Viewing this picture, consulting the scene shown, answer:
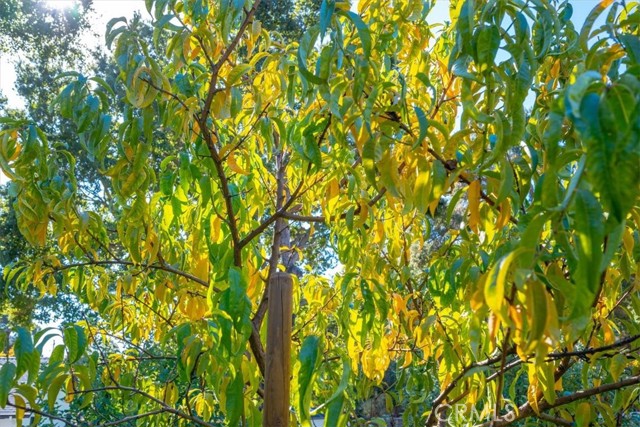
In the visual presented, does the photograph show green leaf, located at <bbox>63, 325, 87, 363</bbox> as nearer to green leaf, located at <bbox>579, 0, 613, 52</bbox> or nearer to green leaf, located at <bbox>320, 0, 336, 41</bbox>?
green leaf, located at <bbox>320, 0, 336, 41</bbox>

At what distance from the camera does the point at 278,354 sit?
107cm

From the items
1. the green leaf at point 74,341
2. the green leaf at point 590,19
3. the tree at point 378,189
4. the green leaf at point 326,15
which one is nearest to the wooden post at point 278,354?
the tree at point 378,189

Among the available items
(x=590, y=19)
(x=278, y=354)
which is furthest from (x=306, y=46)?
(x=278, y=354)

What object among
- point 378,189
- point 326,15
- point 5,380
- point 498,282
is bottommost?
point 498,282

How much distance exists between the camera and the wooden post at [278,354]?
3.44ft

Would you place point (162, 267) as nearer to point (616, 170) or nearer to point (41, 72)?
point (616, 170)

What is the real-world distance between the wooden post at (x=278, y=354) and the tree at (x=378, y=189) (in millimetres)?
41

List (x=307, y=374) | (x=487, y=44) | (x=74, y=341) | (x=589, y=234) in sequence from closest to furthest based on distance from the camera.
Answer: (x=589, y=234) → (x=487, y=44) → (x=307, y=374) → (x=74, y=341)

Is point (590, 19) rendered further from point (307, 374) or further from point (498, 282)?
point (307, 374)

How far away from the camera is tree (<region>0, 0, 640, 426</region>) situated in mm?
542

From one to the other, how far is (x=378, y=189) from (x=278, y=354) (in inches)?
14.1

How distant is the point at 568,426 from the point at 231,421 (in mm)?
699

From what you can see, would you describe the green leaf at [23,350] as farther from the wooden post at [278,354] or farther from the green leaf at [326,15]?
the green leaf at [326,15]

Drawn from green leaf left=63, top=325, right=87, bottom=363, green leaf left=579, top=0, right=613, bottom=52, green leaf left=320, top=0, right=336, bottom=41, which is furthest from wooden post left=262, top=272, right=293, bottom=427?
green leaf left=579, top=0, right=613, bottom=52
